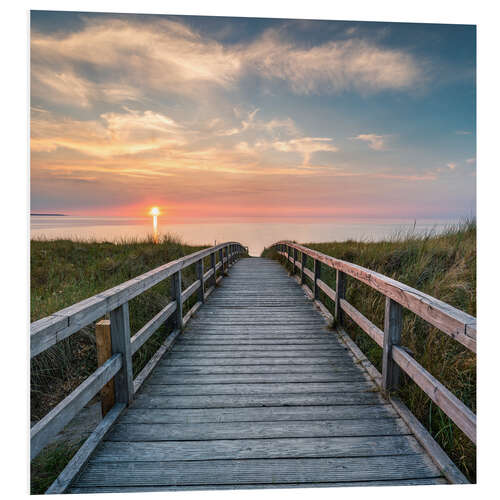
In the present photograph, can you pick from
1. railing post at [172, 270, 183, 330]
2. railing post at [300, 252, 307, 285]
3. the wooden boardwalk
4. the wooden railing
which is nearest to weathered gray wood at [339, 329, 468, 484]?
the wooden boardwalk

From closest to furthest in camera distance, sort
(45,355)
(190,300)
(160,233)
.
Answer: (45,355), (190,300), (160,233)

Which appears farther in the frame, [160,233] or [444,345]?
[160,233]

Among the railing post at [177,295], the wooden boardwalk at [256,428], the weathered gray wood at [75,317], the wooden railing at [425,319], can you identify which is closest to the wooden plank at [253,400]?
the wooden boardwalk at [256,428]

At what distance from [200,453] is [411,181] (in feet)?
13.4

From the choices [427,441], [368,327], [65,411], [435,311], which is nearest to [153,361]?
[65,411]

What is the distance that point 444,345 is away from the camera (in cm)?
286

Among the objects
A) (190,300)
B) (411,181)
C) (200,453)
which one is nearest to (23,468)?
(200,453)

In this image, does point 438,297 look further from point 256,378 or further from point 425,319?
point 256,378

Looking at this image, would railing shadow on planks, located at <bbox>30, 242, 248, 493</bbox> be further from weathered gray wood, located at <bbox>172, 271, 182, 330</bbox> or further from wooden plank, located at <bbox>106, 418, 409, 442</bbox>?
weathered gray wood, located at <bbox>172, 271, 182, 330</bbox>

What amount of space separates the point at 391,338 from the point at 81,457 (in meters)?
2.23

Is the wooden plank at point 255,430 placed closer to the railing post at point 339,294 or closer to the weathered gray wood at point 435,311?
the weathered gray wood at point 435,311

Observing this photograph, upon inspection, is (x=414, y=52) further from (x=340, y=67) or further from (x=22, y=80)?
(x=22, y=80)

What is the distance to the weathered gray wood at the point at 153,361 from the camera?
8.59ft

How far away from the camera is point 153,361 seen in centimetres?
305
